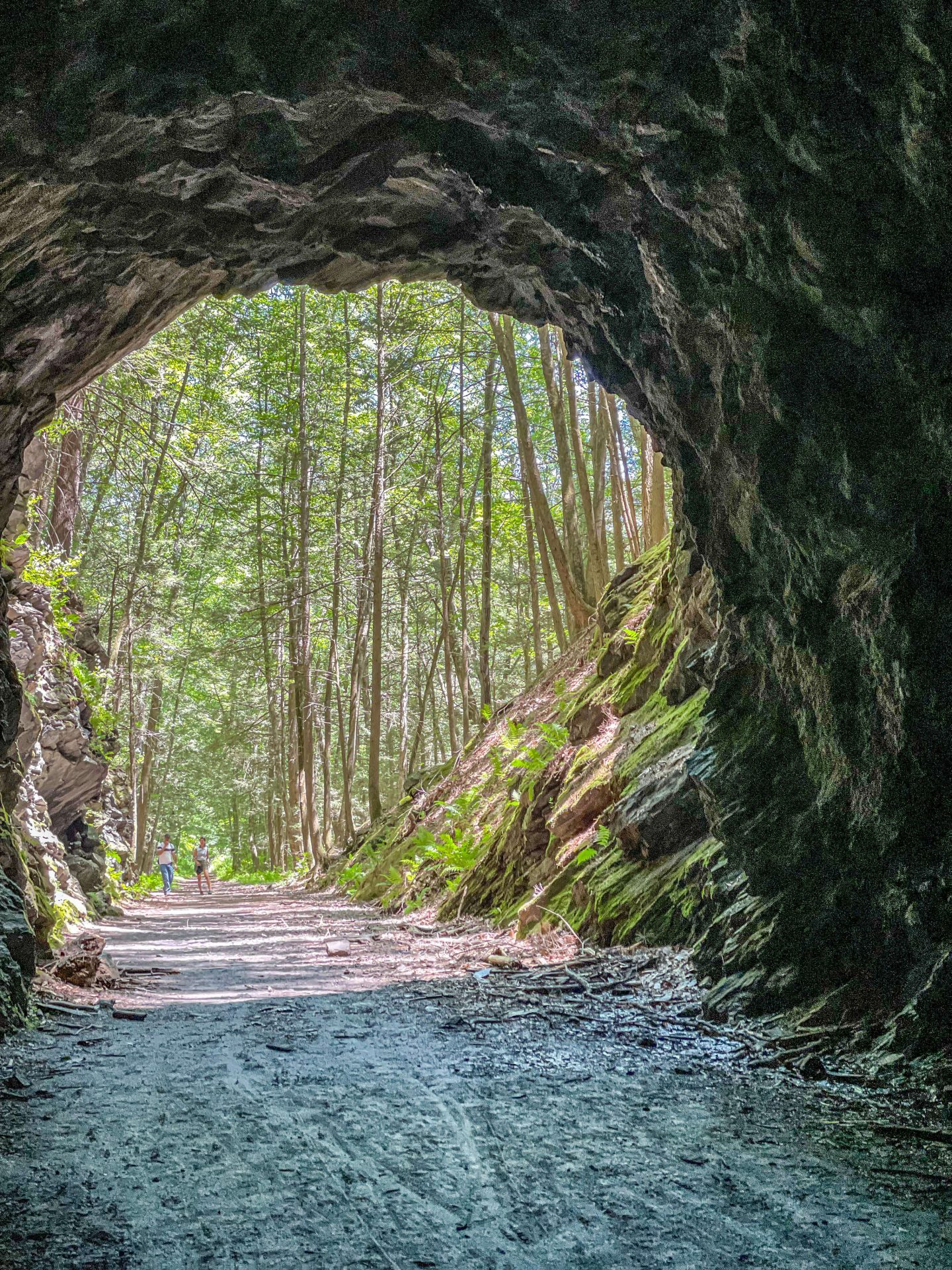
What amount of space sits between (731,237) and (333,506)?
19.3 meters

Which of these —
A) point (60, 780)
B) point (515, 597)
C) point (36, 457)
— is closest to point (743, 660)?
point (36, 457)

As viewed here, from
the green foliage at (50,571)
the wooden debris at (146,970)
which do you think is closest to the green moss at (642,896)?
the wooden debris at (146,970)

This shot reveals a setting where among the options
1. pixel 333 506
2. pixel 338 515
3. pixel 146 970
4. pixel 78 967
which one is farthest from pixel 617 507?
pixel 78 967

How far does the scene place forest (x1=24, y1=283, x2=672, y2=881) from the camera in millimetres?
13594

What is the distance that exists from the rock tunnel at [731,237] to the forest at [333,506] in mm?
5464

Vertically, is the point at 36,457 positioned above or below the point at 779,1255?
above

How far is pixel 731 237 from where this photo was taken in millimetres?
4188

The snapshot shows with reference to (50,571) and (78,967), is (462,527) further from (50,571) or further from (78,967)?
(78,967)

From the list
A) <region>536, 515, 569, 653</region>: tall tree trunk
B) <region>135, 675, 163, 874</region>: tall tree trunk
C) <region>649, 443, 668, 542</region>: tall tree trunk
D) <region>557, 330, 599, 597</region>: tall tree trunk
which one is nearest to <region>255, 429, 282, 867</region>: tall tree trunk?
<region>135, 675, 163, 874</region>: tall tree trunk

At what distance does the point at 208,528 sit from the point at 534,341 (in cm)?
1040

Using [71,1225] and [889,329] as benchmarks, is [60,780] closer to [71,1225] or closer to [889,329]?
[71,1225]

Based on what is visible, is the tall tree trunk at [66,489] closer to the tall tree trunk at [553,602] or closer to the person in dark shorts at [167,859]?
the tall tree trunk at [553,602]

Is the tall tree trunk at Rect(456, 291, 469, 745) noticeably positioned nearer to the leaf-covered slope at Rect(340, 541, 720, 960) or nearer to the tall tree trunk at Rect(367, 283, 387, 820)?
the tall tree trunk at Rect(367, 283, 387, 820)

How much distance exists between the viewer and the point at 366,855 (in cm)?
1667
